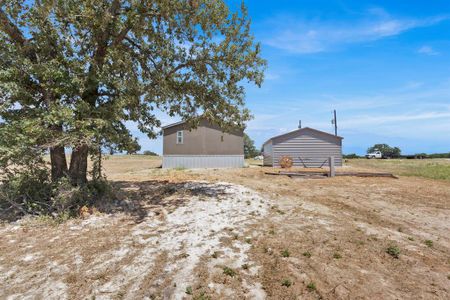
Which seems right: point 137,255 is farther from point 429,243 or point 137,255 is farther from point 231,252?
point 429,243

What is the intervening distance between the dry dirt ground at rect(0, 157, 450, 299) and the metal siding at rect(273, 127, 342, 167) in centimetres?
1779

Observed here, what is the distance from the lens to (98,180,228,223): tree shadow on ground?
353 inches

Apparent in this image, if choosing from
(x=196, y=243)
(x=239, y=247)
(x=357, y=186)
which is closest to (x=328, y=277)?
(x=239, y=247)

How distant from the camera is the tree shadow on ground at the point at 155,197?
8.97 meters

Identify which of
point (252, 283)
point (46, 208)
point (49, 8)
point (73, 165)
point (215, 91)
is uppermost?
point (49, 8)

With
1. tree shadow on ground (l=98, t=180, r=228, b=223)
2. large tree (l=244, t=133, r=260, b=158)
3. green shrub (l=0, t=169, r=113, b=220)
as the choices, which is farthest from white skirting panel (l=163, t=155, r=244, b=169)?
large tree (l=244, t=133, r=260, b=158)

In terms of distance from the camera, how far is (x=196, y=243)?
20.4ft

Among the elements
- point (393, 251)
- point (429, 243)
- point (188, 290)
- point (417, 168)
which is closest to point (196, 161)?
point (429, 243)

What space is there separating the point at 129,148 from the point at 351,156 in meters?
56.3

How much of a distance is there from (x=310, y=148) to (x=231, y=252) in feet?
78.6

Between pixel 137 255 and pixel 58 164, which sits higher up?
pixel 58 164

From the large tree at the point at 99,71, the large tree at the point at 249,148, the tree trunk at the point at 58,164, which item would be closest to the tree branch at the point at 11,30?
the large tree at the point at 99,71

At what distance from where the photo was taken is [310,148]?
2798 centimetres

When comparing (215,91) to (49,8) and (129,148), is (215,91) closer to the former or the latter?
(129,148)
